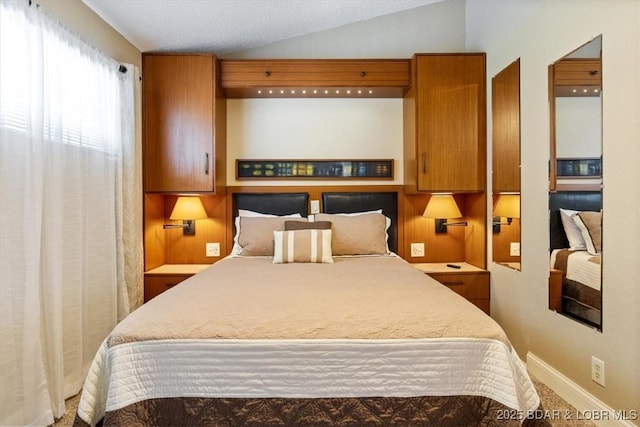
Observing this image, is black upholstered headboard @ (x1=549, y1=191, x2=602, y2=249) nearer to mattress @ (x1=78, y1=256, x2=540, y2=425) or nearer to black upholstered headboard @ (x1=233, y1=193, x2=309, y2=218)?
mattress @ (x1=78, y1=256, x2=540, y2=425)

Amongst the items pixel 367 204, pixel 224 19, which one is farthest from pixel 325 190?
pixel 224 19

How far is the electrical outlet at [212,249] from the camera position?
3227 millimetres

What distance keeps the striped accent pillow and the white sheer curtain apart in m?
1.19

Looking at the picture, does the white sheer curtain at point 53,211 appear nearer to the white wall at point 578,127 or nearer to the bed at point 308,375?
the bed at point 308,375

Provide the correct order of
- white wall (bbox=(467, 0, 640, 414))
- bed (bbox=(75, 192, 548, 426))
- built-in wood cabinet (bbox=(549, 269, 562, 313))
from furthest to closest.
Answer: built-in wood cabinet (bbox=(549, 269, 562, 313)) → white wall (bbox=(467, 0, 640, 414)) → bed (bbox=(75, 192, 548, 426))

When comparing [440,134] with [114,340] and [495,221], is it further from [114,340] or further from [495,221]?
[114,340]

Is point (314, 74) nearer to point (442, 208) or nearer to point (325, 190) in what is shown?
point (325, 190)

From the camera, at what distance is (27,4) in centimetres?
170

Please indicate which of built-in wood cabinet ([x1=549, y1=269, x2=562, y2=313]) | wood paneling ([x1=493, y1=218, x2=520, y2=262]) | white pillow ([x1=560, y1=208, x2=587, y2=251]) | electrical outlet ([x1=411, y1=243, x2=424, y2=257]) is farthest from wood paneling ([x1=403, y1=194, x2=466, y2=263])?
white pillow ([x1=560, y1=208, x2=587, y2=251])

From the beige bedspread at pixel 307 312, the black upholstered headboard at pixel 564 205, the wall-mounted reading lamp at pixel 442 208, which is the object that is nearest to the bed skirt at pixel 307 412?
the beige bedspread at pixel 307 312

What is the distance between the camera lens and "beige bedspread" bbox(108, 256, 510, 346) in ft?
4.32

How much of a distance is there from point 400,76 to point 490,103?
798 millimetres

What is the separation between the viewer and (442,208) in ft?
9.93

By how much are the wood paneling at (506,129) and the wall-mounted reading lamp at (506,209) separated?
5cm
